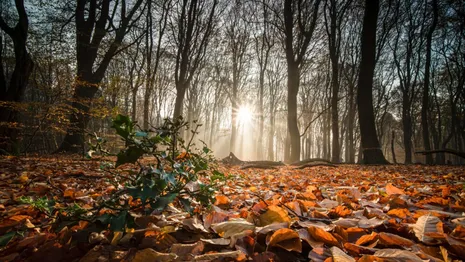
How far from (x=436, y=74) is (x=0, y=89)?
84.7ft

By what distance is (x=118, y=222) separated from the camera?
2.43 feet

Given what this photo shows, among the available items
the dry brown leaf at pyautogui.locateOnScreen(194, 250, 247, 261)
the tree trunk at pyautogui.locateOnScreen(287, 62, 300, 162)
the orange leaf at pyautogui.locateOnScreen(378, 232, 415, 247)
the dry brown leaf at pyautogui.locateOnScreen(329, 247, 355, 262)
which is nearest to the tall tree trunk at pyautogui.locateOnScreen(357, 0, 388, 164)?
the tree trunk at pyautogui.locateOnScreen(287, 62, 300, 162)

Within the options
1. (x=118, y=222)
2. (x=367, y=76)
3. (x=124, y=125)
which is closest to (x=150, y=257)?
(x=118, y=222)

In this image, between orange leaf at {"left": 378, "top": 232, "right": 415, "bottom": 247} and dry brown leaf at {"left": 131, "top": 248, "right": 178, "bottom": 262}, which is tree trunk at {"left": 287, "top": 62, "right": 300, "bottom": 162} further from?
dry brown leaf at {"left": 131, "top": 248, "right": 178, "bottom": 262}

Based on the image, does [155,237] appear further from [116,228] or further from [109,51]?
[109,51]

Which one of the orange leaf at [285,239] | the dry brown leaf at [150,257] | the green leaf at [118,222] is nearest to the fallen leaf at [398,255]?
the orange leaf at [285,239]

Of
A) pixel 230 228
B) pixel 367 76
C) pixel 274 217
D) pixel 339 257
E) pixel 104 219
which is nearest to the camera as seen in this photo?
pixel 339 257

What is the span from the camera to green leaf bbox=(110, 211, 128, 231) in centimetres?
73

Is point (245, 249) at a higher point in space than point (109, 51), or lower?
lower

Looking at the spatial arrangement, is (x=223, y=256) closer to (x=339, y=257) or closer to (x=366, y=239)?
(x=339, y=257)

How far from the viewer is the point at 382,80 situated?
66.7 ft

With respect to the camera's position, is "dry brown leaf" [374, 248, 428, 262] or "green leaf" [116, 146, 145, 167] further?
"green leaf" [116, 146, 145, 167]

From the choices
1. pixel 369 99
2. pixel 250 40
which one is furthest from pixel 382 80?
pixel 369 99

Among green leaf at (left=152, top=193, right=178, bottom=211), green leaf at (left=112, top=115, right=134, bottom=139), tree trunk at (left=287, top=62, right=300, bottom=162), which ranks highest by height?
tree trunk at (left=287, top=62, right=300, bottom=162)
